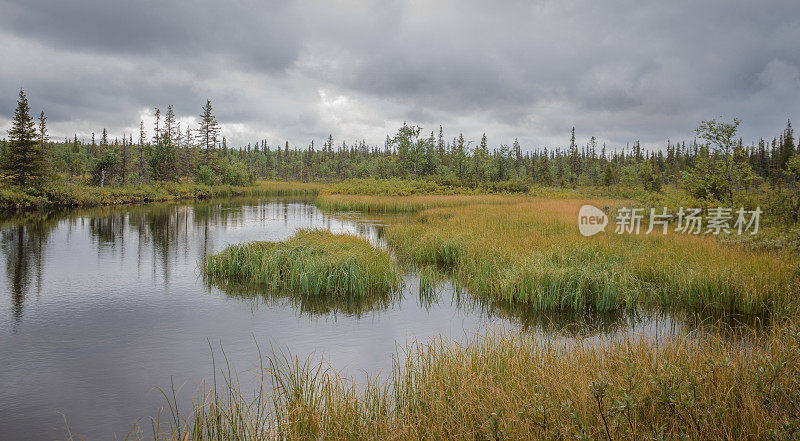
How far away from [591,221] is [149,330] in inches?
740

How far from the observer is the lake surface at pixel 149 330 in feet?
19.8

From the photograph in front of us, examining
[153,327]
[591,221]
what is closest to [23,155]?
[153,327]

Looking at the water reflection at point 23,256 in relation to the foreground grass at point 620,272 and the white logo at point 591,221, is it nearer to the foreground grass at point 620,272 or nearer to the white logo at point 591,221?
the foreground grass at point 620,272

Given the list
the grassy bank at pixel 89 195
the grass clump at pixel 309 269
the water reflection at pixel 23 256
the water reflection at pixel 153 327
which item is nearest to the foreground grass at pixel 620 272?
the water reflection at pixel 153 327

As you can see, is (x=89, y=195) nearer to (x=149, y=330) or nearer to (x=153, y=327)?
(x=153, y=327)

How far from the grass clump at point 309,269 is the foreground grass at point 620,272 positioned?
2.40 m

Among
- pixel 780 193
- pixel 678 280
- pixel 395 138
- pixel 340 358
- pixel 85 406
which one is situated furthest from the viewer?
pixel 395 138

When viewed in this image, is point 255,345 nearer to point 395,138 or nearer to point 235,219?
point 235,219

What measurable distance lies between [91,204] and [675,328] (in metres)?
47.0

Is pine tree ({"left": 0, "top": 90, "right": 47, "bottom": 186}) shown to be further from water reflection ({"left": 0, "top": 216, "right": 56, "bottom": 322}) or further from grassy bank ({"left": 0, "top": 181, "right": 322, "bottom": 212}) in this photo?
water reflection ({"left": 0, "top": 216, "right": 56, "bottom": 322})

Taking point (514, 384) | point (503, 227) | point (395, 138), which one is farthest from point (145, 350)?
point (395, 138)

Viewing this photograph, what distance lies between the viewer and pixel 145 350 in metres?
7.84

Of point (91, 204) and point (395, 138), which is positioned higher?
point (395, 138)

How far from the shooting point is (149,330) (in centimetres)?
889
